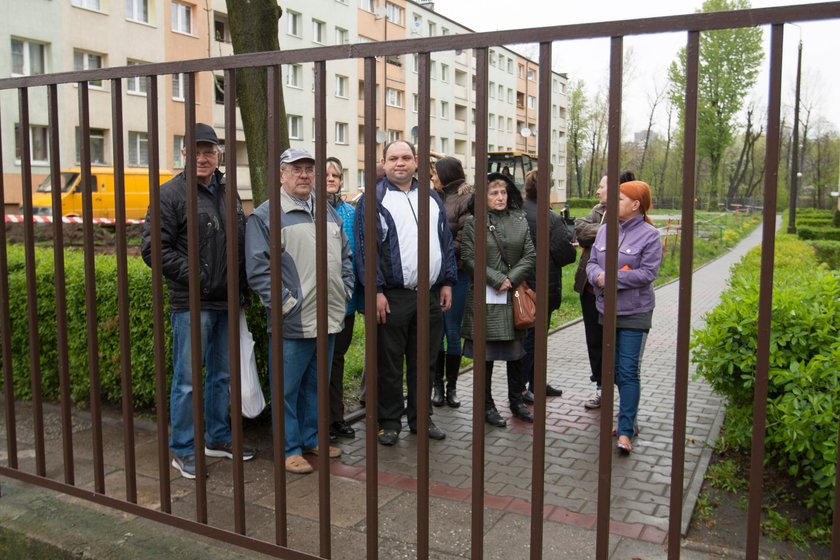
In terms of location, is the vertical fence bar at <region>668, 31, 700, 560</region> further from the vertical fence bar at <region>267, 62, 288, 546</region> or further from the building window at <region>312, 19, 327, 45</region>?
the building window at <region>312, 19, 327, 45</region>

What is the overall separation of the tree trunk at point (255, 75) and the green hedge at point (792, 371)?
3.26 metres

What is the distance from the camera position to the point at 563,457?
4.68m

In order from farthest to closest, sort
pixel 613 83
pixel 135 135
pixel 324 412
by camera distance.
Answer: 1. pixel 135 135
2. pixel 324 412
3. pixel 613 83

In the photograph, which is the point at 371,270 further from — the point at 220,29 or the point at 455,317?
the point at 220,29

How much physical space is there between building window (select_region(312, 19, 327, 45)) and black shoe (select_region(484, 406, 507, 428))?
3897 centimetres

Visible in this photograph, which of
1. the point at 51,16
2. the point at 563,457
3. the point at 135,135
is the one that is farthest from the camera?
the point at 51,16

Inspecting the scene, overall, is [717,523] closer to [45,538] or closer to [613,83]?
[613,83]

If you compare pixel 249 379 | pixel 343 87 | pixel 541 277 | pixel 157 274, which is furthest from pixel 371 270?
pixel 343 87

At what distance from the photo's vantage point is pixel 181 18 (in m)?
32.4

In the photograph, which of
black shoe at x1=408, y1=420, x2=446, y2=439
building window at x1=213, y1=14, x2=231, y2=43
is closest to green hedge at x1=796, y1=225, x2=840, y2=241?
black shoe at x1=408, y1=420, x2=446, y2=439

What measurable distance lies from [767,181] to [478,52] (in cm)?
89

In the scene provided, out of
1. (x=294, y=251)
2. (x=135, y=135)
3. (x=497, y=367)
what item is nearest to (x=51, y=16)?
(x=135, y=135)

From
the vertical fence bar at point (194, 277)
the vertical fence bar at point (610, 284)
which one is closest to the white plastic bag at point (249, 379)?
the vertical fence bar at point (194, 277)

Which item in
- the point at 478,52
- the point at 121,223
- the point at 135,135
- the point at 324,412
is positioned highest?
the point at 135,135
